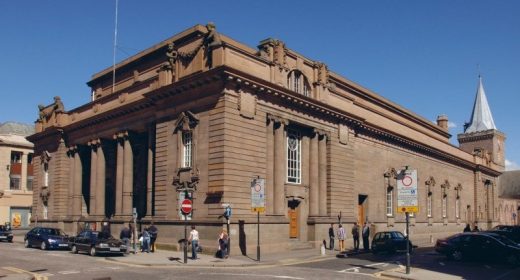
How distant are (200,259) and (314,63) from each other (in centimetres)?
1846

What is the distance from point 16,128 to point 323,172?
68396 millimetres

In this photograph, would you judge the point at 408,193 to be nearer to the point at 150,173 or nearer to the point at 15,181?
the point at 150,173

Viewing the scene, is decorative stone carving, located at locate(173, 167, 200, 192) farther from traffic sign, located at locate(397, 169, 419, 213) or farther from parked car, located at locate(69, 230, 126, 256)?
traffic sign, located at locate(397, 169, 419, 213)

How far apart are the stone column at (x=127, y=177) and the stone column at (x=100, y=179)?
4.40 meters

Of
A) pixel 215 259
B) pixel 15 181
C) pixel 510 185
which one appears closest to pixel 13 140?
pixel 15 181

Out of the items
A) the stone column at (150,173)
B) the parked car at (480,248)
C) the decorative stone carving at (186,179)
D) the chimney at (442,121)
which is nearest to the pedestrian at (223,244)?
the decorative stone carving at (186,179)

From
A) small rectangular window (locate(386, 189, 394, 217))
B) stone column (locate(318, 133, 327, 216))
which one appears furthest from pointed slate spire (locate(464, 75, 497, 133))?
stone column (locate(318, 133, 327, 216))

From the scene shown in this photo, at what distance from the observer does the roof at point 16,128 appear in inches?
3410

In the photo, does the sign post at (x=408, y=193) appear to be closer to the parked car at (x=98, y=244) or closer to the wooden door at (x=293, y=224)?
the wooden door at (x=293, y=224)

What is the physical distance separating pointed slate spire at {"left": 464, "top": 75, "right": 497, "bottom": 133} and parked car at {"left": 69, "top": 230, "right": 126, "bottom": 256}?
292 ft

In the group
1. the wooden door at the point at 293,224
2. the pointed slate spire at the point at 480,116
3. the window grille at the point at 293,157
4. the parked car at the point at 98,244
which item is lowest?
the parked car at the point at 98,244

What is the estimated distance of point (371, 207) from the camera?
4594 cm

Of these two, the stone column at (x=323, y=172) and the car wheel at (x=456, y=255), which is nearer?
the car wheel at (x=456, y=255)

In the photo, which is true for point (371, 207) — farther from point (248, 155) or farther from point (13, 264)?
point (13, 264)
